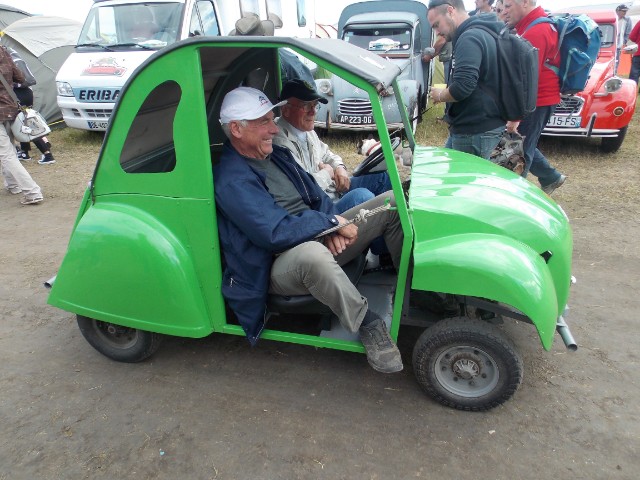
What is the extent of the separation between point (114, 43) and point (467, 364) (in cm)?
775

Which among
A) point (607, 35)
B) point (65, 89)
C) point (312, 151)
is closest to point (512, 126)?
point (312, 151)

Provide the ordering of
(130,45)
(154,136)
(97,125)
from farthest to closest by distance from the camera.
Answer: (97,125) < (130,45) < (154,136)

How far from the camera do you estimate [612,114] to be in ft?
20.0

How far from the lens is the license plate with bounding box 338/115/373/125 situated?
7.04m

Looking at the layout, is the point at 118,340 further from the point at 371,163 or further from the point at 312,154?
the point at 371,163

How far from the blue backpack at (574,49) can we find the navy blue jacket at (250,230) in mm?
2955

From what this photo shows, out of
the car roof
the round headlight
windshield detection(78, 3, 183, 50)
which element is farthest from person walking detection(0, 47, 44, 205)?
the round headlight

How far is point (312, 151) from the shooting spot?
3.35 meters

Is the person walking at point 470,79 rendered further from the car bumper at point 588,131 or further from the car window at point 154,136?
the car bumper at point 588,131

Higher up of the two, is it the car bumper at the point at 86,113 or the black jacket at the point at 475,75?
the black jacket at the point at 475,75

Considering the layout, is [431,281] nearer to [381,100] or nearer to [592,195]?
[381,100]

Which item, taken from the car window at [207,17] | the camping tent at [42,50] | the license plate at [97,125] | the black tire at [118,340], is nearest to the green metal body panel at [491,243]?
the black tire at [118,340]

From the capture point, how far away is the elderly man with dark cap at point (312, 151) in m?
2.98

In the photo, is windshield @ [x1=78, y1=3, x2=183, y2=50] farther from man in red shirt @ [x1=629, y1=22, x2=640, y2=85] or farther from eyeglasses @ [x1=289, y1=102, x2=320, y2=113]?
man in red shirt @ [x1=629, y1=22, x2=640, y2=85]
